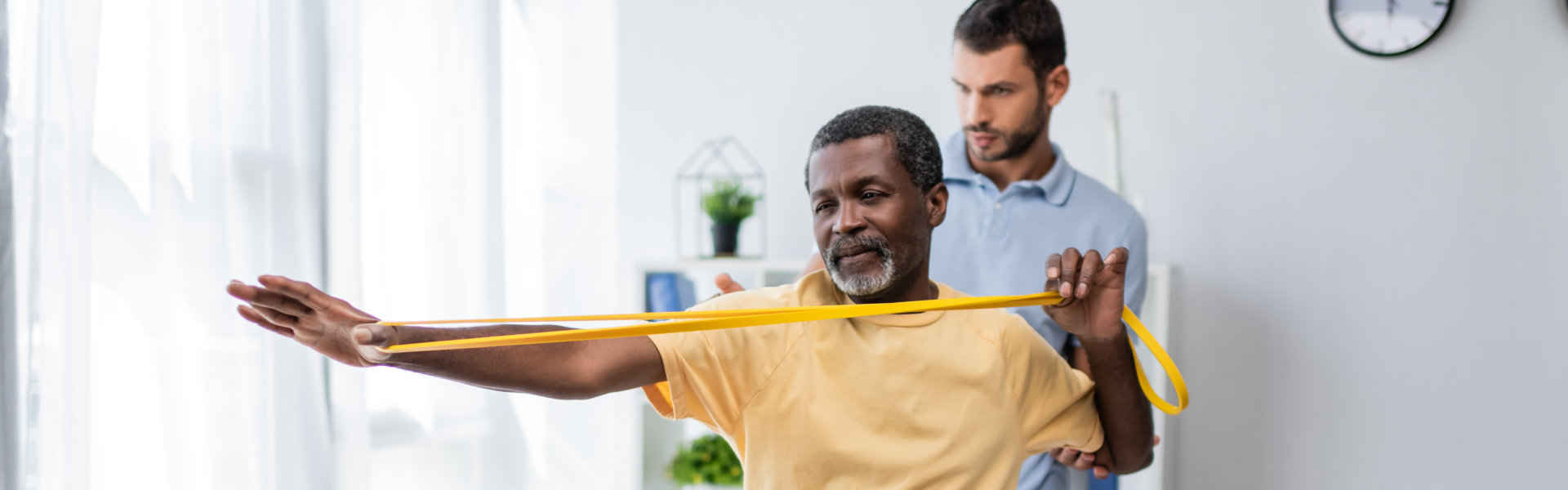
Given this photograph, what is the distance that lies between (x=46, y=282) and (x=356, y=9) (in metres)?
1.00

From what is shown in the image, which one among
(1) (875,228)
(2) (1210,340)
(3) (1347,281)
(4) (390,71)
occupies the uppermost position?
(4) (390,71)

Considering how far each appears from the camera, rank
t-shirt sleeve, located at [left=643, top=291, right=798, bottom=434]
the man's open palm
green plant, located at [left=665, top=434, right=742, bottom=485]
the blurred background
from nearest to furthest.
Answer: the man's open palm, t-shirt sleeve, located at [left=643, top=291, right=798, bottom=434], the blurred background, green plant, located at [left=665, top=434, right=742, bottom=485]

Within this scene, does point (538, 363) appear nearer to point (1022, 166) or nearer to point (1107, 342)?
point (1107, 342)

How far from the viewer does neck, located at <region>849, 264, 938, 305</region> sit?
1334 mm

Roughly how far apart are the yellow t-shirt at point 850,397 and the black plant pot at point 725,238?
4.74ft

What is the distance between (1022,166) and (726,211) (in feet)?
3.29

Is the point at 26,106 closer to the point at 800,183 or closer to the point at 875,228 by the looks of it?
the point at 875,228

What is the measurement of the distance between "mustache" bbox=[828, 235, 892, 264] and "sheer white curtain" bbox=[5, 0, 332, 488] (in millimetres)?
1272

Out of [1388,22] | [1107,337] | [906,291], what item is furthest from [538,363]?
[1388,22]

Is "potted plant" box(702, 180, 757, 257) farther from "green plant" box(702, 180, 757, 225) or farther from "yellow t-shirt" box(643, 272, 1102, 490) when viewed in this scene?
"yellow t-shirt" box(643, 272, 1102, 490)

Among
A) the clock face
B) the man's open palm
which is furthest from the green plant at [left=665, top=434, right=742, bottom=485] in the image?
the clock face

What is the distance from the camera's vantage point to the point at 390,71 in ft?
8.04

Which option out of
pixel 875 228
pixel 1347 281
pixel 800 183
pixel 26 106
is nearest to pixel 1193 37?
pixel 1347 281

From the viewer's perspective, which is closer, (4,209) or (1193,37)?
(4,209)
